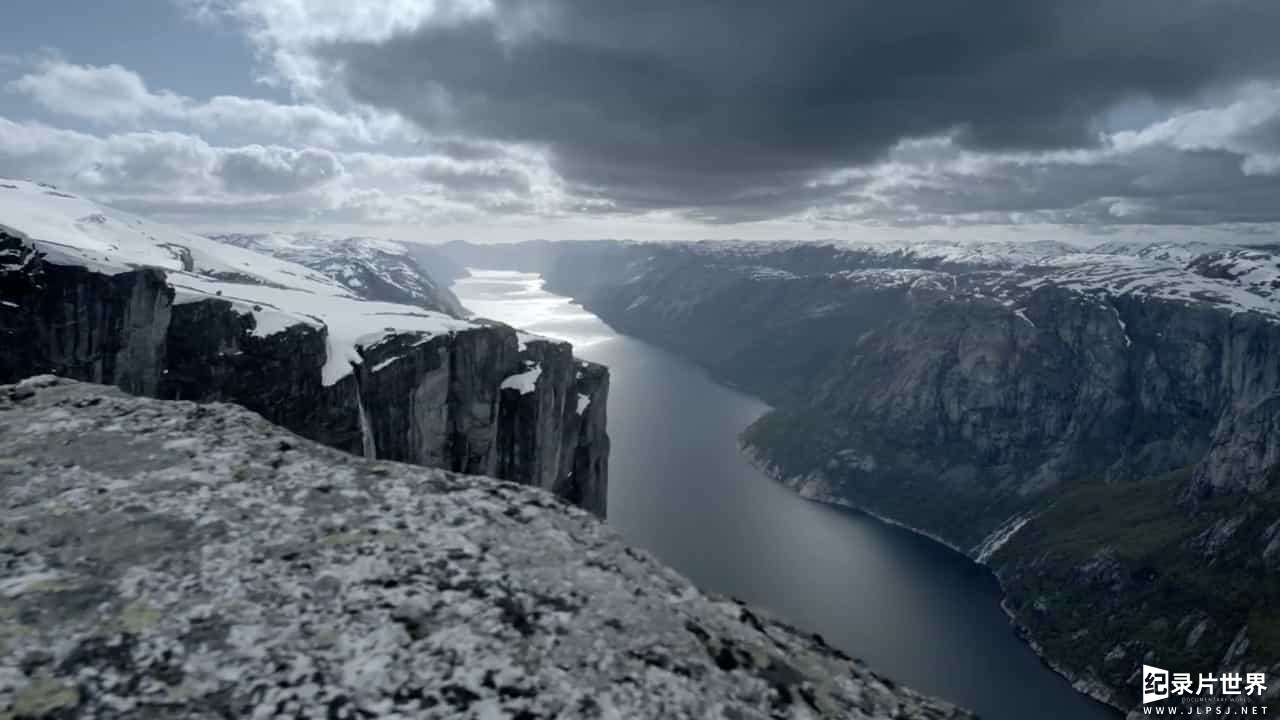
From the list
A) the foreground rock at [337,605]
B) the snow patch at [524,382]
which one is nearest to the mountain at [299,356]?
the snow patch at [524,382]

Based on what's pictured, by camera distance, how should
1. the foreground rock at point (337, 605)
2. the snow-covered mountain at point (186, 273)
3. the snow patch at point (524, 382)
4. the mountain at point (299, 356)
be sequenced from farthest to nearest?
the snow patch at point (524, 382) < the snow-covered mountain at point (186, 273) < the mountain at point (299, 356) < the foreground rock at point (337, 605)

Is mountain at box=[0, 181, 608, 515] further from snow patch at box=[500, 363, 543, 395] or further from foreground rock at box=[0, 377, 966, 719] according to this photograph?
foreground rock at box=[0, 377, 966, 719]

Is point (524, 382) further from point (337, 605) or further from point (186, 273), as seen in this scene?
point (337, 605)

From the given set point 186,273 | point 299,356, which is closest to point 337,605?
point 299,356

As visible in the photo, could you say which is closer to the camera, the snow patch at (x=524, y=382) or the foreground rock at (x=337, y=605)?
the foreground rock at (x=337, y=605)

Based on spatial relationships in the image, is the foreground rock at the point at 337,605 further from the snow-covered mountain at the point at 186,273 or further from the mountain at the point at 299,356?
the snow-covered mountain at the point at 186,273

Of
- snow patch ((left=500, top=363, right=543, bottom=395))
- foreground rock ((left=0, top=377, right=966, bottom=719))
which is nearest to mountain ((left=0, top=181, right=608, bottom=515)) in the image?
snow patch ((left=500, top=363, right=543, bottom=395))
